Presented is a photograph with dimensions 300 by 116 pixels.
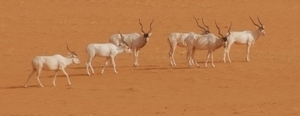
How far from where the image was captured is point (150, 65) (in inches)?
1252

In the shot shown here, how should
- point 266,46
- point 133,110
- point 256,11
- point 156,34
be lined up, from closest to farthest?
1. point 133,110
2. point 266,46
3. point 156,34
4. point 256,11

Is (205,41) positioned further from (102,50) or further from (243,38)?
(102,50)

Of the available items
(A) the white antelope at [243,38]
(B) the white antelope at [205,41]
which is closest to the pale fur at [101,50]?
(B) the white antelope at [205,41]

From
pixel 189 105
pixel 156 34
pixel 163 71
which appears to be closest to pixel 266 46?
pixel 156 34

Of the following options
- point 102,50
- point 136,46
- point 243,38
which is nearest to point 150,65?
point 136,46

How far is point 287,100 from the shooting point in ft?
80.1

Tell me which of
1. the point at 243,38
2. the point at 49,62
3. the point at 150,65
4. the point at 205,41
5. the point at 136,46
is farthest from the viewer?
the point at 243,38

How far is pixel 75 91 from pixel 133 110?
3.57 m

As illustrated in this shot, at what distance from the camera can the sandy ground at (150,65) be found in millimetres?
24000

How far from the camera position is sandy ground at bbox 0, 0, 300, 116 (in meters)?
24.0

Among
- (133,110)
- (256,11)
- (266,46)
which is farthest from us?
(256,11)

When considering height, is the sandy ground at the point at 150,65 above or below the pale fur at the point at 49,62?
below

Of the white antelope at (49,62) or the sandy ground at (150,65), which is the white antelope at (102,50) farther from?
the white antelope at (49,62)

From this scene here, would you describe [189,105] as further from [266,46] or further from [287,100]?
[266,46]
